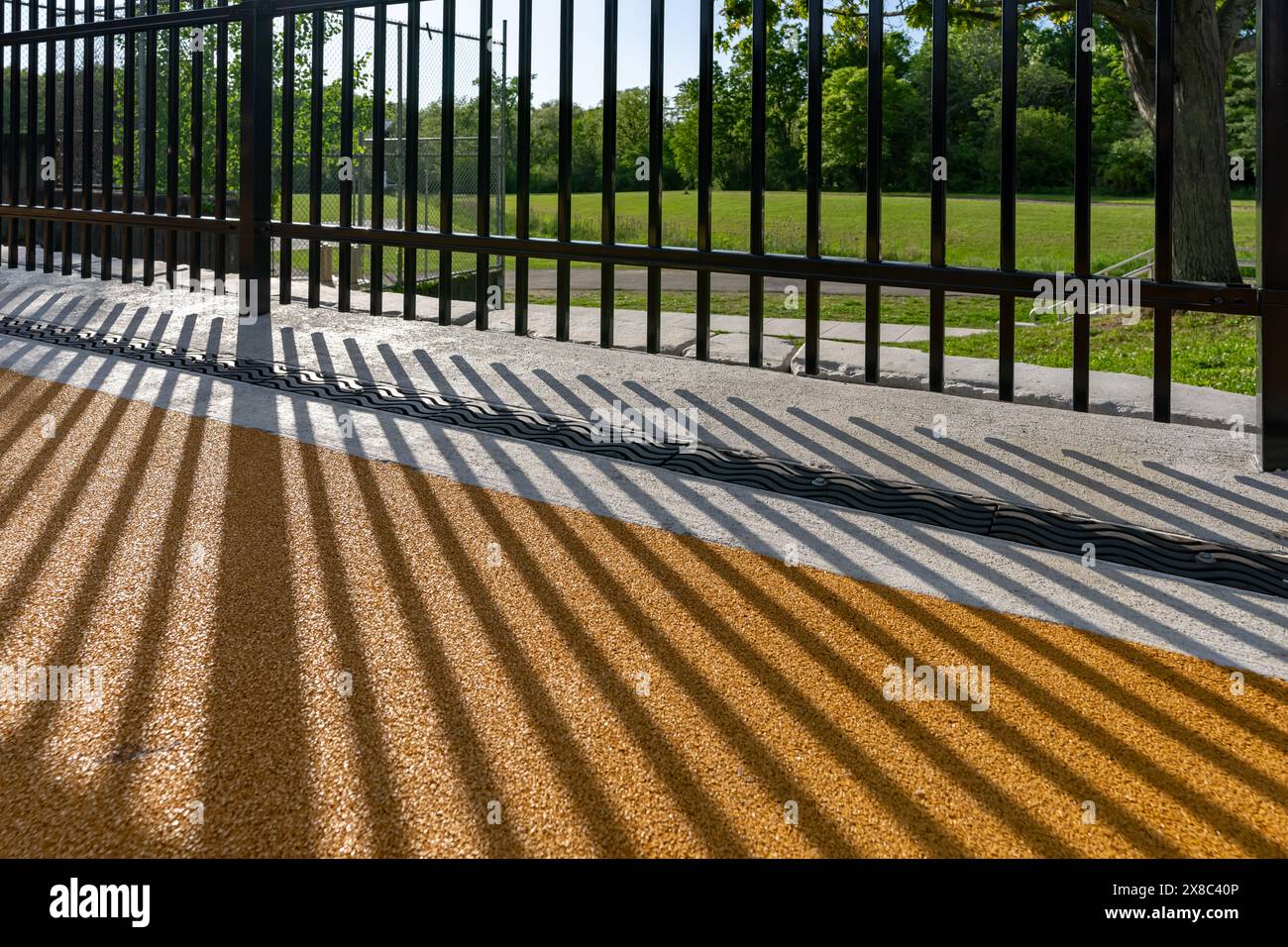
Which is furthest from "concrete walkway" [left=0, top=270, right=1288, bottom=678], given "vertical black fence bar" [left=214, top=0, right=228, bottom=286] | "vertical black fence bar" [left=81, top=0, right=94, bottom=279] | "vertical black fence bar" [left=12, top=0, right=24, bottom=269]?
"vertical black fence bar" [left=12, top=0, right=24, bottom=269]

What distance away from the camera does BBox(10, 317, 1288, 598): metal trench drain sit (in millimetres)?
3723

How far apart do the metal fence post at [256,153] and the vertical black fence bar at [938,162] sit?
4.99m

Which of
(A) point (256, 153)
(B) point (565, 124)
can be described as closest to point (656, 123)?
(B) point (565, 124)

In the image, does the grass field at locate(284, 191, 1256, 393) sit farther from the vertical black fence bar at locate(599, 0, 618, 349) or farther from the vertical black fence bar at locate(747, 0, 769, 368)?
the vertical black fence bar at locate(747, 0, 769, 368)

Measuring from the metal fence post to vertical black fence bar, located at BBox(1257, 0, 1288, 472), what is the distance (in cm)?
638

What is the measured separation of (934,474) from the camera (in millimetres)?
4680

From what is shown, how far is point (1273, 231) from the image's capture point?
181 inches

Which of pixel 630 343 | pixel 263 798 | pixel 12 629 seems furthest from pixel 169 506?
pixel 630 343

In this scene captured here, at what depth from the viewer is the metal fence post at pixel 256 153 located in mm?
8164

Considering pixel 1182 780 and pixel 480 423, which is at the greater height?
pixel 480 423

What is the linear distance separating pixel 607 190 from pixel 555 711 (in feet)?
15.2

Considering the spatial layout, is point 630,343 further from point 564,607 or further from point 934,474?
point 564,607

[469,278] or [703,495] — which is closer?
[703,495]
